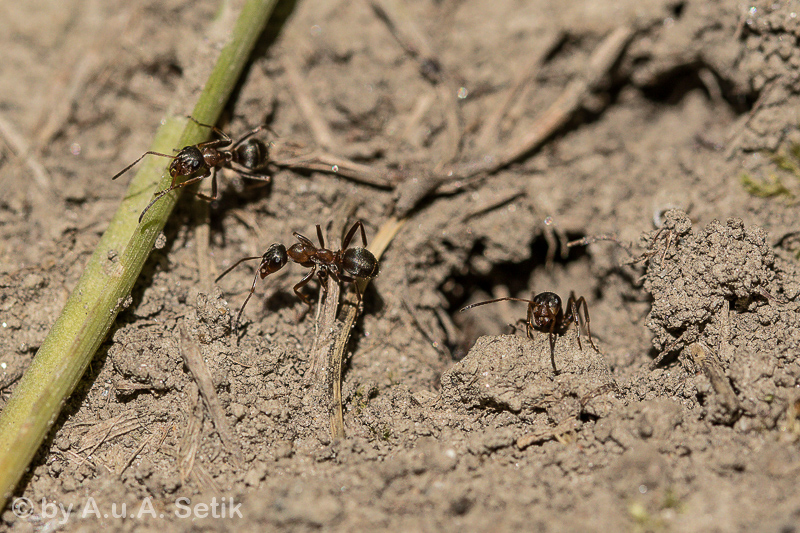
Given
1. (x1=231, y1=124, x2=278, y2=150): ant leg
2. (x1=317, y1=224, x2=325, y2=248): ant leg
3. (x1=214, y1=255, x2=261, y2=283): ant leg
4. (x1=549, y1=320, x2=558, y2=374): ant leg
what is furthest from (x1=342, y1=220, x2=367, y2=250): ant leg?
(x1=549, y1=320, x2=558, y2=374): ant leg

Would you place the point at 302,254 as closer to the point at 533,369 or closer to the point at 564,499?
the point at 533,369

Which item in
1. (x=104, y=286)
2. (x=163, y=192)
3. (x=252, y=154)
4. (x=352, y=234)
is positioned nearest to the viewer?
(x=104, y=286)

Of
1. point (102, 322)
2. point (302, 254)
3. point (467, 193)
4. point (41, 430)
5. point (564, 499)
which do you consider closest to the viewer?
point (564, 499)

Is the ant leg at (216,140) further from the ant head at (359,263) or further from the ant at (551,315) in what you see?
the ant at (551,315)

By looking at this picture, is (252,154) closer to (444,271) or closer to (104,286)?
(104,286)

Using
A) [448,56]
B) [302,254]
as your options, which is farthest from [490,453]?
[448,56]

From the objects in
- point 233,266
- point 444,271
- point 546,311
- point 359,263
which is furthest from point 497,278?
point 233,266

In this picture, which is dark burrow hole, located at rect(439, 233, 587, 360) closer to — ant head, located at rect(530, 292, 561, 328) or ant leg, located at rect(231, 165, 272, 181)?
ant head, located at rect(530, 292, 561, 328)
